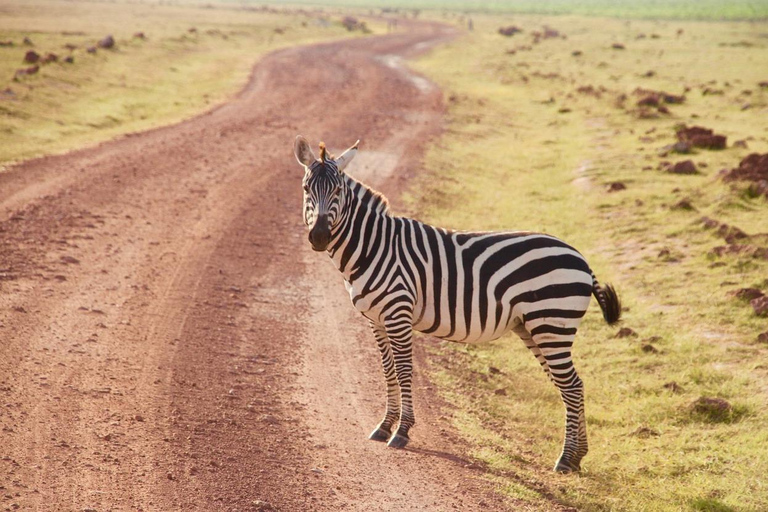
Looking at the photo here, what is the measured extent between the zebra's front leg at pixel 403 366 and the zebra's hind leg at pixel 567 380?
1.27m

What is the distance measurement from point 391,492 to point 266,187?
1189 centimetres

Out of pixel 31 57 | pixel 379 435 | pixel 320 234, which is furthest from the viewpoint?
pixel 31 57

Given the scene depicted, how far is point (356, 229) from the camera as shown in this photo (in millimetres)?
7961

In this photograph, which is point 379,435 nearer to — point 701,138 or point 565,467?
point 565,467

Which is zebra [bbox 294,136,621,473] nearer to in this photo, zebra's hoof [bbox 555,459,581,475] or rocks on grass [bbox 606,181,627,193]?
zebra's hoof [bbox 555,459,581,475]

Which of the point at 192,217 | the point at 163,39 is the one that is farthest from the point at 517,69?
the point at 192,217

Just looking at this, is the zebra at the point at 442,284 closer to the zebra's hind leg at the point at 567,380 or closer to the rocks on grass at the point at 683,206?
the zebra's hind leg at the point at 567,380

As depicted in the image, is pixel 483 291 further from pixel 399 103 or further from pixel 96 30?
pixel 96 30

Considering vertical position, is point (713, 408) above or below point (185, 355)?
above

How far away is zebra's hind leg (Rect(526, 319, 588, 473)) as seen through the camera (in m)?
7.77

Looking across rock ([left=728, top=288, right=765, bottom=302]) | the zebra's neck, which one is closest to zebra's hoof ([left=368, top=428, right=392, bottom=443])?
the zebra's neck

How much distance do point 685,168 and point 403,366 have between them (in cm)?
1337

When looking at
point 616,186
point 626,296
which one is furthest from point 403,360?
point 616,186

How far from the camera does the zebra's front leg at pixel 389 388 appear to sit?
26.5ft
